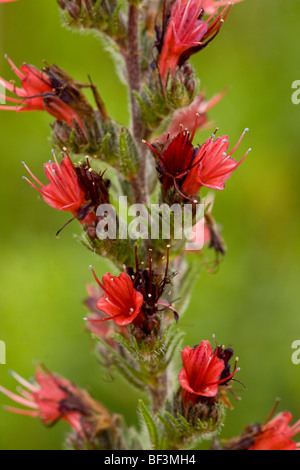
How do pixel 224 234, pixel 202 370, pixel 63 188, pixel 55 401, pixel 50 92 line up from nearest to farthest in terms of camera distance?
pixel 202 370, pixel 63 188, pixel 50 92, pixel 55 401, pixel 224 234

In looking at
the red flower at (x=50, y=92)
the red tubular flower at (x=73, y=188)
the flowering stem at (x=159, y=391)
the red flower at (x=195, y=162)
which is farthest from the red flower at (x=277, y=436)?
the red flower at (x=50, y=92)

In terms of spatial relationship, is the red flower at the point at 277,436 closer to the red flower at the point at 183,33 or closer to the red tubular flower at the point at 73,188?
the red tubular flower at the point at 73,188

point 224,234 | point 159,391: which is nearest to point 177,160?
A: point 159,391

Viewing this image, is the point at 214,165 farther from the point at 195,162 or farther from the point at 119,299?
the point at 119,299

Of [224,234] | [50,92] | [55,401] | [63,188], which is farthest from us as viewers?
[224,234]

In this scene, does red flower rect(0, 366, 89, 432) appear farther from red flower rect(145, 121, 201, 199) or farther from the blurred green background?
red flower rect(145, 121, 201, 199)

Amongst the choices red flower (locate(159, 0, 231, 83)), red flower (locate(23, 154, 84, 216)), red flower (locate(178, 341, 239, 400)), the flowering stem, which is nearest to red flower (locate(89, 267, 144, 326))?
red flower (locate(178, 341, 239, 400))

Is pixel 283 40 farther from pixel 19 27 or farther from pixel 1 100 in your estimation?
pixel 1 100
